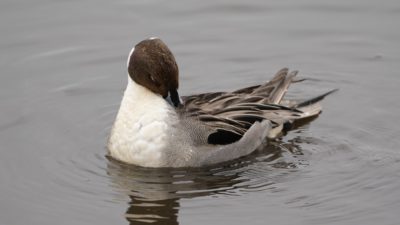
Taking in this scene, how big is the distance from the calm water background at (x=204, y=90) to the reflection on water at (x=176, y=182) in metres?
0.02

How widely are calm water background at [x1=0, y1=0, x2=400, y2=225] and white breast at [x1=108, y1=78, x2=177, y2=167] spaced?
22 centimetres

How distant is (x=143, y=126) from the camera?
1276cm

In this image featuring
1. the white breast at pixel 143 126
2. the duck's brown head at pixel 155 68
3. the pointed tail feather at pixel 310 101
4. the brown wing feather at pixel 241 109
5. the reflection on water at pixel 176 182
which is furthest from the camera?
the pointed tail feather at pixel 310 101

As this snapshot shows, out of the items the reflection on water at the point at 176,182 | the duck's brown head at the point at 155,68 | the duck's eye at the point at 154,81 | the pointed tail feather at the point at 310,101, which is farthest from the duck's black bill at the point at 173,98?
the pointed tail feather at the point at 310,101

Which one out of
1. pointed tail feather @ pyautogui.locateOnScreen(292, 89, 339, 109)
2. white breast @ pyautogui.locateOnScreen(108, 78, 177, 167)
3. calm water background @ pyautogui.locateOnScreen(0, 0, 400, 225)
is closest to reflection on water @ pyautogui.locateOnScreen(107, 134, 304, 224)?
calm water background @ pyautogui.locateOnScreen(0, 0, 400, 225)

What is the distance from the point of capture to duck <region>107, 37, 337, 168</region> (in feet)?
41.5

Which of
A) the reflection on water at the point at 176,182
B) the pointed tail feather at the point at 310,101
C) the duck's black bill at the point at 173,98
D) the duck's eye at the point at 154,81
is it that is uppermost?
the duck's eye at the point at 154,81

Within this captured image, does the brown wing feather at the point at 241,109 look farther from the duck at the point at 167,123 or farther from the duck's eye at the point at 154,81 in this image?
the duck's eye at the point at 154,81

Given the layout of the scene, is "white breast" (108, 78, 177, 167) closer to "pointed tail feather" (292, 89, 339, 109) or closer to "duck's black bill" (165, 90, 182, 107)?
"duck's black bill" (165, 90, 182, 107)

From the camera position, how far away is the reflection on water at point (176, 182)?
12016 mm

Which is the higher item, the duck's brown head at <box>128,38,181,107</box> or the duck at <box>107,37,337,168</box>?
the duck's brown head at <box>128,38,181,107</box>

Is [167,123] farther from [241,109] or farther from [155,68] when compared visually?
[241,109]

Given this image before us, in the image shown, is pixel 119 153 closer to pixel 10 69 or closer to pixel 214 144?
pixel 214 144

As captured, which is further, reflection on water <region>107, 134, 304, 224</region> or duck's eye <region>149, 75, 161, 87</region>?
duck's eye <region>149, 75, 161, 87</region>
